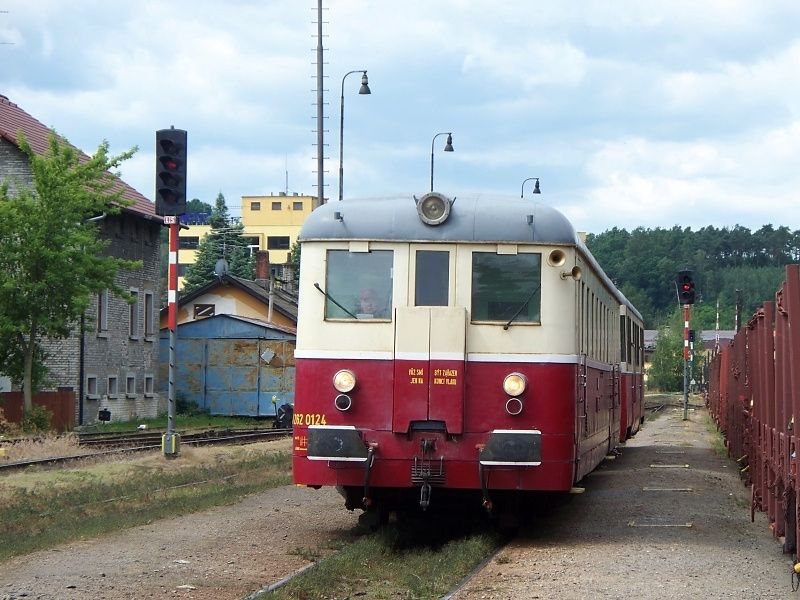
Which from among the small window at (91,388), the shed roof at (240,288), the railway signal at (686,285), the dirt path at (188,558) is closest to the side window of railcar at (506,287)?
the dirt path at (188,558)

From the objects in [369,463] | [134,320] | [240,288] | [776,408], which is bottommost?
[369,463]

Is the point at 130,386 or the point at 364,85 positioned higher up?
the point at 364,85

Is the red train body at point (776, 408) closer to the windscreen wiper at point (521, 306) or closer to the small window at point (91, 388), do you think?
the windscreen wiper at point (521, 306)

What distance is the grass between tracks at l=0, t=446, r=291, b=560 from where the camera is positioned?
43.2ft

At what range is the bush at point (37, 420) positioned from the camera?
1228 inches

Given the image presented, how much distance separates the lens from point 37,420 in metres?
31.6

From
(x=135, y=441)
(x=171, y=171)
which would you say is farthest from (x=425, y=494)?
(x=135, y=441)

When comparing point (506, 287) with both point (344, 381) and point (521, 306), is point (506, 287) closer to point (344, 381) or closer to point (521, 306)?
point (521, 306)

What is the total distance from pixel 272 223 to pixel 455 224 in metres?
112

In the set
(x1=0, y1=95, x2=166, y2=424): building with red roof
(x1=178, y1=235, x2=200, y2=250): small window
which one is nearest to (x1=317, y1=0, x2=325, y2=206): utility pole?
(x1=0, y1=95, x2=166, y2=424): building with red roof

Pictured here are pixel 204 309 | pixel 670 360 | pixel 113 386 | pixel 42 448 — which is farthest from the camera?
pixel 670 360

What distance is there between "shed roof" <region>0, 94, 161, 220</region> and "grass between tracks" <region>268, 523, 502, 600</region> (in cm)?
2736

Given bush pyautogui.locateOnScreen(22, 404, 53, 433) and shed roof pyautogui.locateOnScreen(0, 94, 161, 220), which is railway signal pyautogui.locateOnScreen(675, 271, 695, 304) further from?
bush pyautogui.locateOnScreen(22, 404, 53, 433)

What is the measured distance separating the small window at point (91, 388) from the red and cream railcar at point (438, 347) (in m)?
30.1
